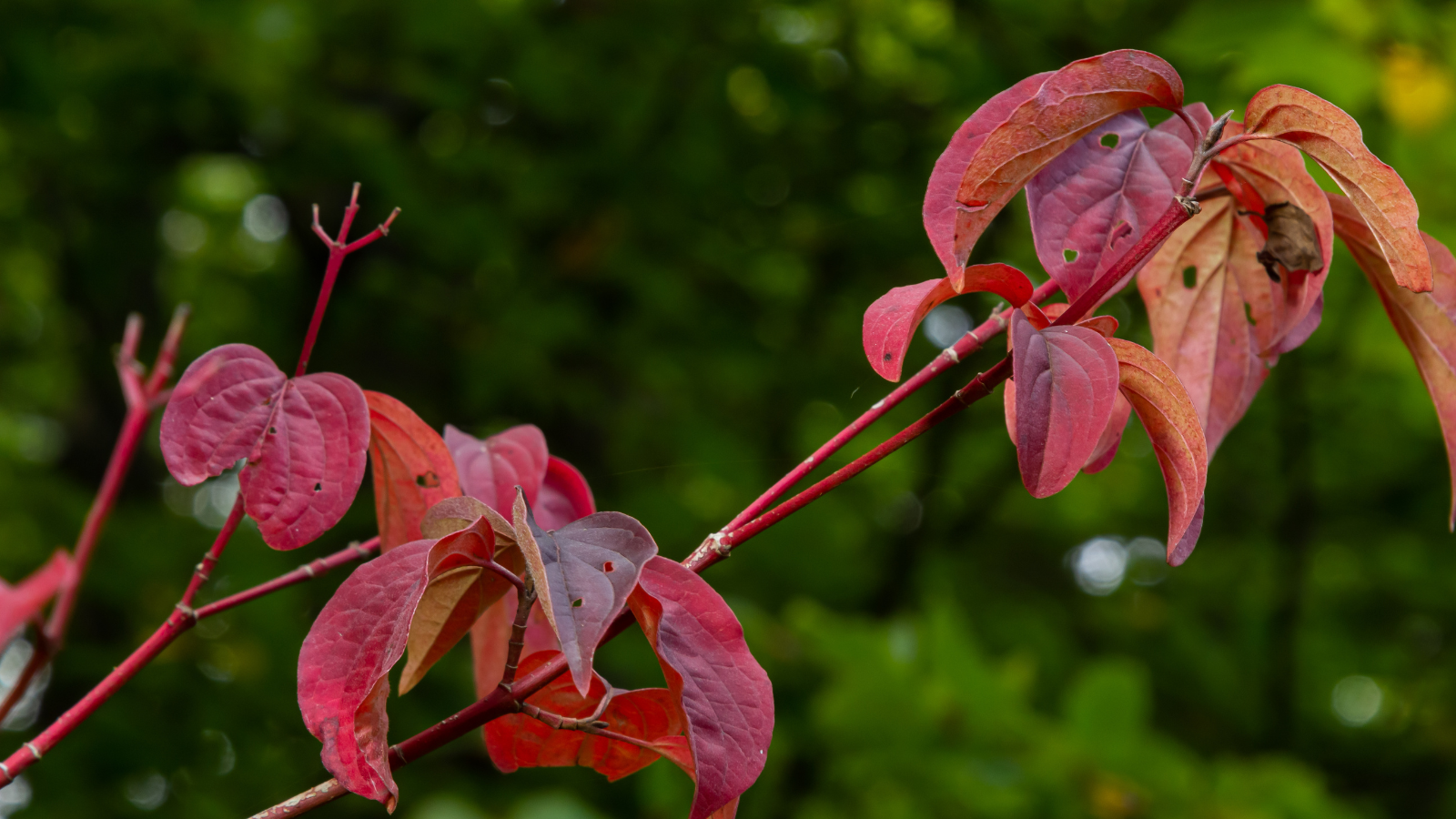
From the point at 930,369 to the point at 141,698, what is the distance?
8.38ft

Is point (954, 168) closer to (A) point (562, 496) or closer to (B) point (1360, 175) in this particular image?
(B) point (1360, 175)

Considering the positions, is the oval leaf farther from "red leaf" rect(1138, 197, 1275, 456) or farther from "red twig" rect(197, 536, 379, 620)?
"red twig" rect(197, 536, 379, 620)

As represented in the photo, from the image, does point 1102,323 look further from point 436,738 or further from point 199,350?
point 199,350

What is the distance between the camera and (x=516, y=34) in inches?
88.9

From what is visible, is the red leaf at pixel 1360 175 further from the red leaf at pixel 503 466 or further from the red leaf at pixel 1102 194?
the red leaf at pixel 503 466

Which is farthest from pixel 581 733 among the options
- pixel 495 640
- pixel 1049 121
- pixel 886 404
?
pixel 1049 121

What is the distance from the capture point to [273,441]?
434 mm

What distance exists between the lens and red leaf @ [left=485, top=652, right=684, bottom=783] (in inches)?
15.7

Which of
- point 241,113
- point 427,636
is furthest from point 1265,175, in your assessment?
point 241,113

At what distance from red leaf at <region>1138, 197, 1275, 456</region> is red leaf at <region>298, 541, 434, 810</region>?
34 centimetres

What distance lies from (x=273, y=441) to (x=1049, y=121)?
13.5 inches

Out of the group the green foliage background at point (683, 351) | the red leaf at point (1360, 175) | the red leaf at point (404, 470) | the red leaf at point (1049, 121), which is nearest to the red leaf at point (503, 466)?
the red leaf at point (404, 470)

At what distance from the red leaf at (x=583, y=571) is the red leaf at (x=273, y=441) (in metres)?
0.11

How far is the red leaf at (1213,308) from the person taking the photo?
45 cm
